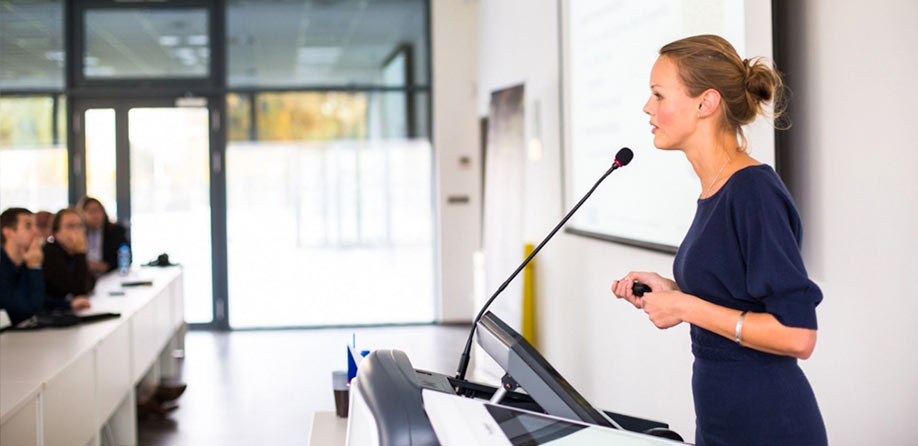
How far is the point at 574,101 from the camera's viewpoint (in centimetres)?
540

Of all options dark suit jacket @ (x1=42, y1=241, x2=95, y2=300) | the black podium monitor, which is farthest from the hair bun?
dark suit jacket @ (x1=42, y1=241, x2=95, y2=300)

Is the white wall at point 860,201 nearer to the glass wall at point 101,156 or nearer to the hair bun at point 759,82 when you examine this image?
the hair bun at point 759,82

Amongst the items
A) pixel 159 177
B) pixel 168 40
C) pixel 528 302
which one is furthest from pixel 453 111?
pixel 528 302

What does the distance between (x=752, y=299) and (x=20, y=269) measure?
4.70 metres

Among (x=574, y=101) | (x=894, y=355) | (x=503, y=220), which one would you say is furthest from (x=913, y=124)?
(x=503, y=220)

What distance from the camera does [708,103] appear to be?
1.94 metres

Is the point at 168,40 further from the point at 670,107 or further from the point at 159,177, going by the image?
the point at 670,107

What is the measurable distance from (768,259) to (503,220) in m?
5.15

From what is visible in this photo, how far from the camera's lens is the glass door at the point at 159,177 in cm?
967

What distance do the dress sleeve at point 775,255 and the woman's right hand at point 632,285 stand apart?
248 mm

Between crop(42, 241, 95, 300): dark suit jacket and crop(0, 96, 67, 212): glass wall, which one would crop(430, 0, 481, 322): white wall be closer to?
crop(0, 96, 67, 212): glass wall

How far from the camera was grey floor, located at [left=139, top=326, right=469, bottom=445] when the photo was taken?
577 centimetres

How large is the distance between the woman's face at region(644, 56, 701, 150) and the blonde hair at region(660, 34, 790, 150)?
0.06 ft

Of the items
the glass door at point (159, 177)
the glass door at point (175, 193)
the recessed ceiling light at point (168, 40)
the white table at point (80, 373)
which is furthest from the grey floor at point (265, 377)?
the recessed ceiling light at point (168, 40)
